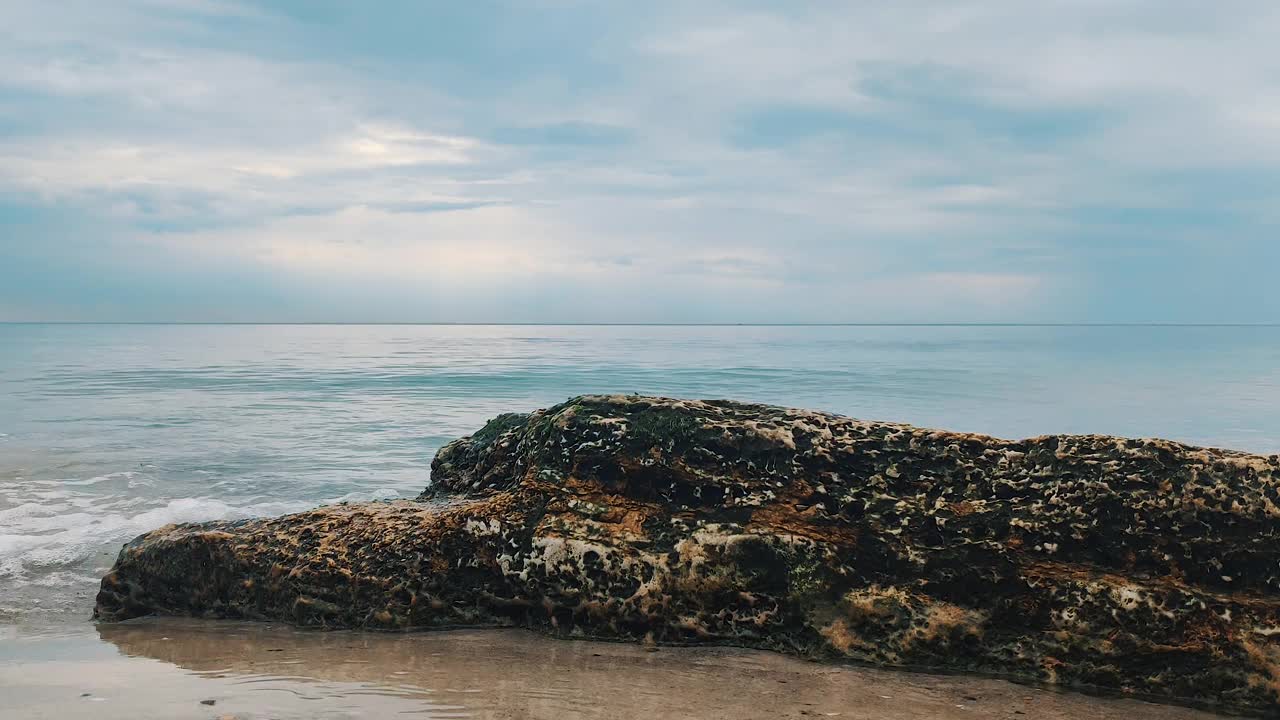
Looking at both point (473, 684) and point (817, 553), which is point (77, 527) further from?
point (817, 553)

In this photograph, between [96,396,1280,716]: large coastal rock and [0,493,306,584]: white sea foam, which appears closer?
[96,396,1280,716]: large coastal rock

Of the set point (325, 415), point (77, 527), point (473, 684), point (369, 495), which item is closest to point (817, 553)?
point (473, 684)

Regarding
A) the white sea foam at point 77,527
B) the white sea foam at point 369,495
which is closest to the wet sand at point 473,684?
the white sea foam at point 77,527

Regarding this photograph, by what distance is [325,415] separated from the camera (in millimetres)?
22891

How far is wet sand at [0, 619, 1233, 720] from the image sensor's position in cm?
376

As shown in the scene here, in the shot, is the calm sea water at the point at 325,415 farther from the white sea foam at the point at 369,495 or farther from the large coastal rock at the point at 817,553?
the large coastal rock at the point at 817,553

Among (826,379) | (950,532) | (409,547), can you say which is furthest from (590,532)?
(826,379)

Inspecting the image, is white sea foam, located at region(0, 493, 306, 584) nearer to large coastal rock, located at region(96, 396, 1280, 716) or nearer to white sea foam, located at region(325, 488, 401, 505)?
white sea foam, located at region(325, 488, 401, 505)

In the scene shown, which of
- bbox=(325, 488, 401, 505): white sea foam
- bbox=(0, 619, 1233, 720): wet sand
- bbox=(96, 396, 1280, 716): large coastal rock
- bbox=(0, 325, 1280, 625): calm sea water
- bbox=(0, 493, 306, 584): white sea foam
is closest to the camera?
bbox=(0, 619, 1233, 720): wet sand

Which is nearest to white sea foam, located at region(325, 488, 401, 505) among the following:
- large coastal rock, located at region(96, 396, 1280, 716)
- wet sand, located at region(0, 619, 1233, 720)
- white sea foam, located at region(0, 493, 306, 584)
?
white sea foam, located at region(0, 493, 306, 584)

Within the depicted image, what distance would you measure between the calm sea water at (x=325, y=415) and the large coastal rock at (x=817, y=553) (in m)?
2.25

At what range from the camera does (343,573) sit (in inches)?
203

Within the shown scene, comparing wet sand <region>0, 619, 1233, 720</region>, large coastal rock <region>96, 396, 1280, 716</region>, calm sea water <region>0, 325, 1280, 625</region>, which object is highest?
large coastal rock <region>96, 396, 1280, 716</region>

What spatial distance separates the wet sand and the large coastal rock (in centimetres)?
19
